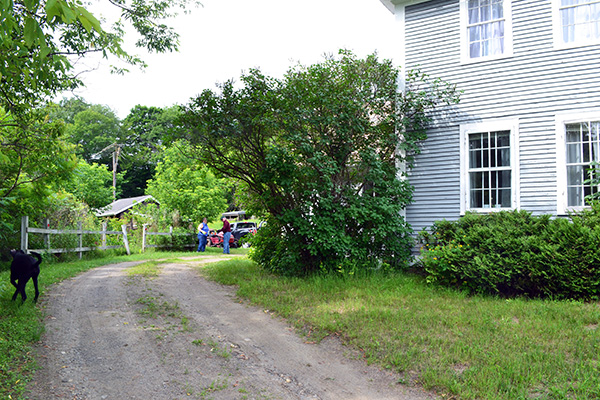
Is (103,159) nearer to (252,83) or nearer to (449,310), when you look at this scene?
(252,83)

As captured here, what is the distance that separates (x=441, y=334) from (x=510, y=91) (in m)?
6.37

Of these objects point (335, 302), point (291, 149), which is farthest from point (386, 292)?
point (291, 149)

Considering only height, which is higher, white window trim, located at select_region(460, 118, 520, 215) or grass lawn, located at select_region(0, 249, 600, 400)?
white window trim, located at select_region(460, 118, 520, 215)

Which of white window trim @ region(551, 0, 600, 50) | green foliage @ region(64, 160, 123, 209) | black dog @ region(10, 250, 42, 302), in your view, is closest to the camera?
black dog @ region(10, 250, 42, 302)

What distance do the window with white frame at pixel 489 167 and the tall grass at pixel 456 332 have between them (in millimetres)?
2554

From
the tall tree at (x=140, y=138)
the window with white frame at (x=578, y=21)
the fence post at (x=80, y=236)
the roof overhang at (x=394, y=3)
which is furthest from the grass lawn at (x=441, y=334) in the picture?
the tall tree at (x=140, y=138)

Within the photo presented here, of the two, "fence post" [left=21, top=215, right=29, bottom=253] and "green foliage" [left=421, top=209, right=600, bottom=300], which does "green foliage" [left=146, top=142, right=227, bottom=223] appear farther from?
"green foliage" [left=421, top=209, right=600, bottom=300]

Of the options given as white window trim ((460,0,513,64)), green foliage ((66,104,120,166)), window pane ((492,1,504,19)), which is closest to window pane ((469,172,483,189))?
white window trim ((460,0,513,64))

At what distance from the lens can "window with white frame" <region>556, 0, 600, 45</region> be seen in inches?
357

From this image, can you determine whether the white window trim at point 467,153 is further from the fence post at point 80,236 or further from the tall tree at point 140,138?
the tall tree at point 140,138

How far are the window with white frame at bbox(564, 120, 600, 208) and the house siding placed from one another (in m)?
0.30

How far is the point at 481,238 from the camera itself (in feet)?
27.5

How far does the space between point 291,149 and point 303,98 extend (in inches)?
45.6

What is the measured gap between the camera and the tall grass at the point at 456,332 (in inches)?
180
